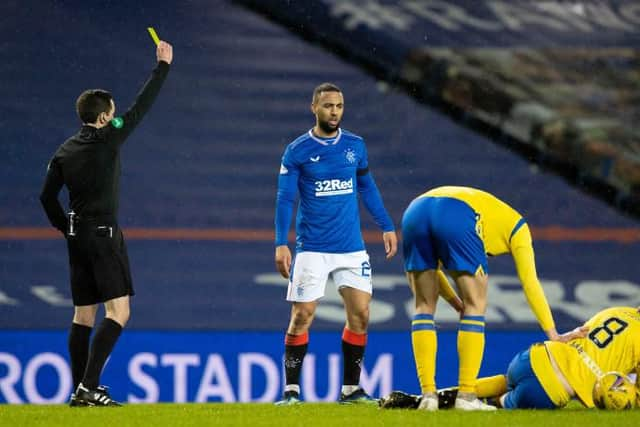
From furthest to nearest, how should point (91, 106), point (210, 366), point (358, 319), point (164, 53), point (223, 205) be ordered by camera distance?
point (223, 205) < point (210, 366) < point (358, 319) < point (164, 53) < point (91, 106)

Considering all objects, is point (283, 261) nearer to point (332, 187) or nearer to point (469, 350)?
point (332, 187)

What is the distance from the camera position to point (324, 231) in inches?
258

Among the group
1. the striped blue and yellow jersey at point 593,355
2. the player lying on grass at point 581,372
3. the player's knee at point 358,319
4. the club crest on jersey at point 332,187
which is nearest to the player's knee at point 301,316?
the player's knee at point 358,319

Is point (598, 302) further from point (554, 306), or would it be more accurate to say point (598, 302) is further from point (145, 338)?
point (145, 338)

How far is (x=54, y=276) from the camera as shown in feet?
30.6

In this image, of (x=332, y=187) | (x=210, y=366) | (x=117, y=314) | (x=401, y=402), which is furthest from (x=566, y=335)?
(x=210, y=366)

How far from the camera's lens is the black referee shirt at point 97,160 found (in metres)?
6.16

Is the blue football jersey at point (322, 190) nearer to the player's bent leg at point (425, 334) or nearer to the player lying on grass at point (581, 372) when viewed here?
the player's bent leg at point (425, 334)

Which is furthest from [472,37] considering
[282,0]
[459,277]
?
Result: [459,277]

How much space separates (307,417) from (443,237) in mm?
1011

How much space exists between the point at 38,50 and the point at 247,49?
1566 mm

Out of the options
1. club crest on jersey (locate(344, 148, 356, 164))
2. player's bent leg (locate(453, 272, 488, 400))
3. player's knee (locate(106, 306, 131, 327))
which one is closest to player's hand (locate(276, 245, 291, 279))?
club crest on jersey (locate(344, 148, 356, 164))

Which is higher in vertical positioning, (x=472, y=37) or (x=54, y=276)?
(x=472, y=37)

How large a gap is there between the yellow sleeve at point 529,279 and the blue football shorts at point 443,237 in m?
0.16
